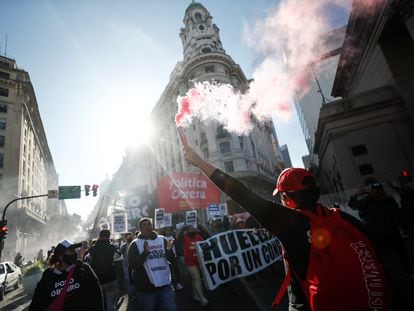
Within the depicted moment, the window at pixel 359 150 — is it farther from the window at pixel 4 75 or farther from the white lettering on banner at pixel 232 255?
the window at pixel 4 75

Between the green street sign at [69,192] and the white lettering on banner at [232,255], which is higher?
the green street sign at [69,192]

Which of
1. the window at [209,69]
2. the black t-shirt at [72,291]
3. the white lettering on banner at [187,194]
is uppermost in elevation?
the window at [209,69]

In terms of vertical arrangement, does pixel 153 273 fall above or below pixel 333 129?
below

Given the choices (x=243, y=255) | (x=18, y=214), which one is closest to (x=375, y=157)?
(x=243, y=255)

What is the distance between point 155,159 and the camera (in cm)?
5888

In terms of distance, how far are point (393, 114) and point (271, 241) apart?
627 inches

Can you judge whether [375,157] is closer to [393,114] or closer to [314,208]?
[393,114]

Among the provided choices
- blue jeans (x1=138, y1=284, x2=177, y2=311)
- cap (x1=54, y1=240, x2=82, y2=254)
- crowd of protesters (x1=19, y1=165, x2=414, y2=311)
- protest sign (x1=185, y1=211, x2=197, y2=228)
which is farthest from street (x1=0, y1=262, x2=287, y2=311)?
protest sign (x1=185, y1=211, x2=197, y2=228)

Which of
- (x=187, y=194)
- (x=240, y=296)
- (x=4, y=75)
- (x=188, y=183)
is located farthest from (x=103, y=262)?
(x=4, y=75)

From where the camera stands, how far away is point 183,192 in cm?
1357

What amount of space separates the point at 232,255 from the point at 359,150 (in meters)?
15.8

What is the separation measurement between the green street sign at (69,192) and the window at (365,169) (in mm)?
21665

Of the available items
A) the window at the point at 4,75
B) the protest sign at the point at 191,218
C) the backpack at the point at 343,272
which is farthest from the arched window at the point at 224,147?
the window at the point at 4,75

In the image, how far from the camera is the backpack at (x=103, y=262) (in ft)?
18.4
